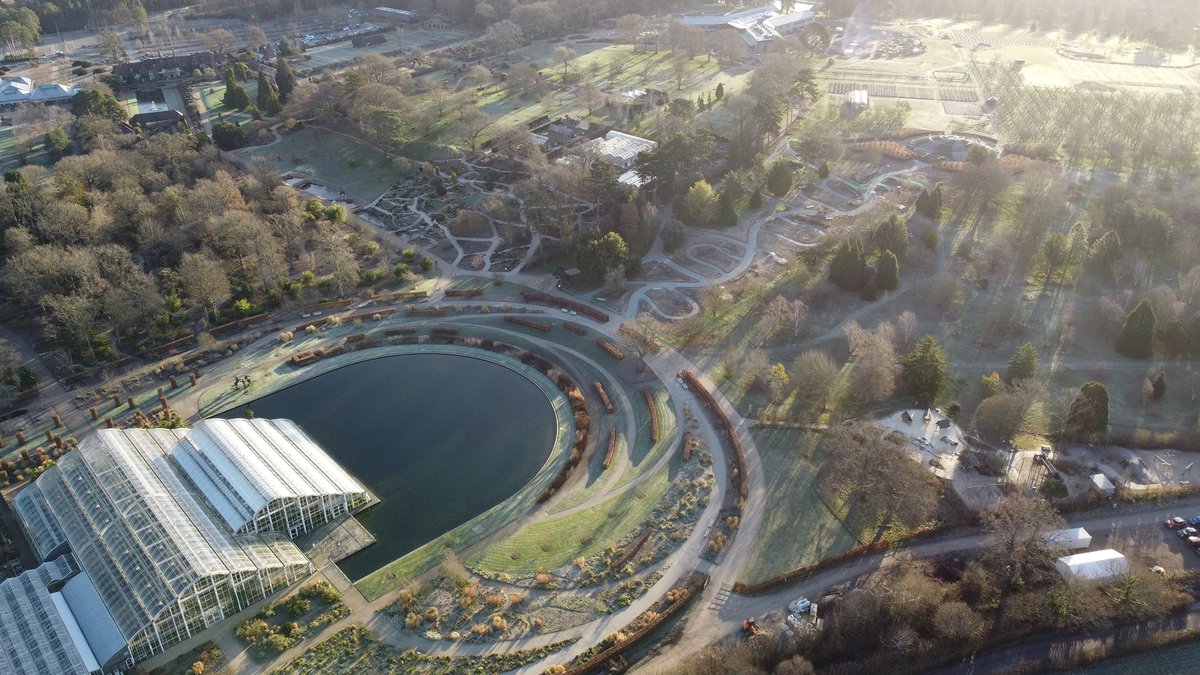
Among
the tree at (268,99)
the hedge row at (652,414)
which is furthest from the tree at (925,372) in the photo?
the tree at (268,99)

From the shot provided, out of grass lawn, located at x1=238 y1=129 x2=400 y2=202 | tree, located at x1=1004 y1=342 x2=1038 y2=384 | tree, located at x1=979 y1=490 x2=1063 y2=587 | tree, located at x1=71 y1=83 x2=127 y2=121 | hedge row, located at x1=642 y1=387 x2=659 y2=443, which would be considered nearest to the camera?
tree, located at x1=979 y1=490 x2=1063 y2=587

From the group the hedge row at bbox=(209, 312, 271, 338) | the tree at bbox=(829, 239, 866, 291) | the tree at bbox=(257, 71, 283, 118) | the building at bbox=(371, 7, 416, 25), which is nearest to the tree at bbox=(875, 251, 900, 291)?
the tree at bbox=(829, 239, 866, 291)

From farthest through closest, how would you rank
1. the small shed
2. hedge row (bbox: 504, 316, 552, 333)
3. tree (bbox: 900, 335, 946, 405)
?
hedge row (bbox: 504, 316, 552, 333), tree (bbox: 900, 335, 946, 405), the small shed

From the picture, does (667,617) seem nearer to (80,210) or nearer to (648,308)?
(648,308)

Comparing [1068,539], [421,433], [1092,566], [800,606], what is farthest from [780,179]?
[800,606]

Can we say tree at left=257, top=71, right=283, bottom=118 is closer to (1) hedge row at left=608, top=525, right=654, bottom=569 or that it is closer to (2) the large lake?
(2) the large lake

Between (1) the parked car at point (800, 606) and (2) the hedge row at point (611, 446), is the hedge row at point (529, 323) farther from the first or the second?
(1) the parked car at point (800, 606)
